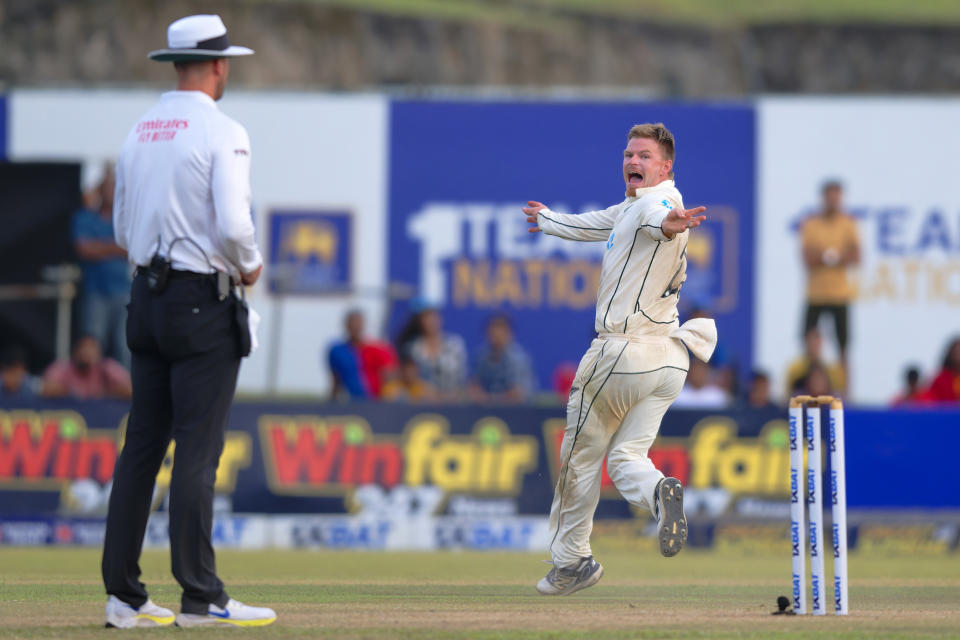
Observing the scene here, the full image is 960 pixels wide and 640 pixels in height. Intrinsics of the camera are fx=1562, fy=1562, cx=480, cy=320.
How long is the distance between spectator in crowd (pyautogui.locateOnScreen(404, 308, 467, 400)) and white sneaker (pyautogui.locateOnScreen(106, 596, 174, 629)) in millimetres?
9087

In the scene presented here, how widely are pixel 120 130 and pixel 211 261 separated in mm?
11865

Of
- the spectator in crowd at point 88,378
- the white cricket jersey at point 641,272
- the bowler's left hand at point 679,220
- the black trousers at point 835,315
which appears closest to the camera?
the bowler's left hand at point 679,220

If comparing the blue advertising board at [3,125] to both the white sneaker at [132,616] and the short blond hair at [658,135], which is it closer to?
the short blond hair at [658,135]

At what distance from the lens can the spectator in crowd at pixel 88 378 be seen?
14117 millimetres

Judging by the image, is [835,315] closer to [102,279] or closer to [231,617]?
[102,279]

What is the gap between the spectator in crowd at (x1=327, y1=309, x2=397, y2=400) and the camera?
14.6 m

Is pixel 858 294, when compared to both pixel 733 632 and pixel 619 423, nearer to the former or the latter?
pixel 619 423

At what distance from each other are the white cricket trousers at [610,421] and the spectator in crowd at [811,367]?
7984mm

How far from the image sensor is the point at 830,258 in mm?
16031

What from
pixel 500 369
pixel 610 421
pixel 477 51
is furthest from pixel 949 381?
pixel 477 51

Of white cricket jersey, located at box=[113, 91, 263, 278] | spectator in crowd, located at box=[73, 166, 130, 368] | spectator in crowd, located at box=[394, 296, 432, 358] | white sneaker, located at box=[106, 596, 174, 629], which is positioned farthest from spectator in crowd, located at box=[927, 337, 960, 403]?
white sneaker, located at box=[106, 596, 174, 629]

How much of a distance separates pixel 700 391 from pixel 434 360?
2668 millimetres

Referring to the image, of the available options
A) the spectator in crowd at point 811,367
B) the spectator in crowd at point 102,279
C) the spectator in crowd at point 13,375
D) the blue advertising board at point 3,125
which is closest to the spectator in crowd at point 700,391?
the spectator in crowd at point 811,367

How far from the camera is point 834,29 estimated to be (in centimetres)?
3130
